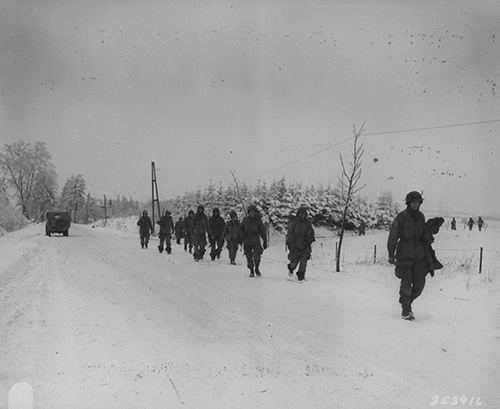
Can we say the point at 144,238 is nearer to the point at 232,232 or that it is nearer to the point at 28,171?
the point at 232,232

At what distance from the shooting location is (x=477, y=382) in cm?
425

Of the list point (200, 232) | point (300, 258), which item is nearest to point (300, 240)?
point (300, 258)

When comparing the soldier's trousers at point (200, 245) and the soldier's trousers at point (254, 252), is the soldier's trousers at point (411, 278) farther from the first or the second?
the soldier's trousers at point (200, 245)

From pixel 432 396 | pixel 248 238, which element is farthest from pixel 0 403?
pixel 248 238

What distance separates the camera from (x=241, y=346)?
5.29m

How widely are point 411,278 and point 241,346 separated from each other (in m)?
3.14

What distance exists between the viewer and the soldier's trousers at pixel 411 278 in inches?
274

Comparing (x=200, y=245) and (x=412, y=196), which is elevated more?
(x=412, y=196)

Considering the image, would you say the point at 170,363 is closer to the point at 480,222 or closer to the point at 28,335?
the point at 28,335

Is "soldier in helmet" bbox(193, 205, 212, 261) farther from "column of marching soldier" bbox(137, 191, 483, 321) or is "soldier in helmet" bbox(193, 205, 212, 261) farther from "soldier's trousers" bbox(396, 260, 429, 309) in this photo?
"soldier's trousers" bbox(396, 260, 429, 309)

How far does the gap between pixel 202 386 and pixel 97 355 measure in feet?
4.84

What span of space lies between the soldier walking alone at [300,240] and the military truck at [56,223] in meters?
30.9

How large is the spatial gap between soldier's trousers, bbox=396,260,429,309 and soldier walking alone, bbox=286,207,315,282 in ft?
13.6

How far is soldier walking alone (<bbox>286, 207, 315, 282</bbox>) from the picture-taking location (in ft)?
36.6
